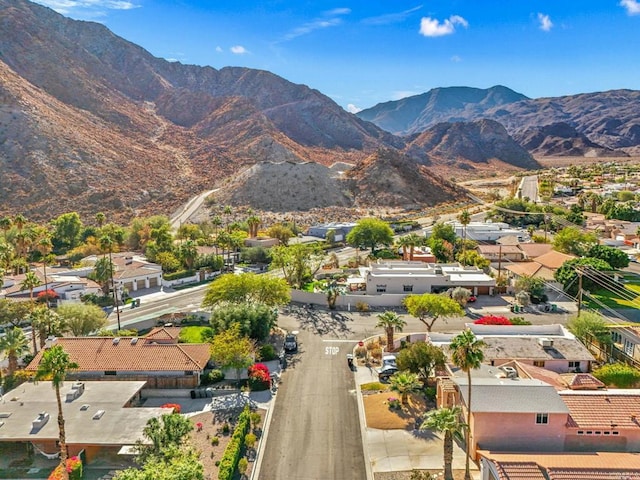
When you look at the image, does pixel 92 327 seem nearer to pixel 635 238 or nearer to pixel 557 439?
pixel 557 439

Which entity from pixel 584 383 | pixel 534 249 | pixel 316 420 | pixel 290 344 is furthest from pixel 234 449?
pixel 534 249

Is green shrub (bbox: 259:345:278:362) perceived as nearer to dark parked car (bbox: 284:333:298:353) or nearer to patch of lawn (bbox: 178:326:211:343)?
dark parked car (bbox: 284:333:298:353)

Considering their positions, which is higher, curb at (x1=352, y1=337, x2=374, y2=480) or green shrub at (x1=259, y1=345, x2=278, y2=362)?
green shrub at (x1=259, y1=345, x2=278, y2=362)

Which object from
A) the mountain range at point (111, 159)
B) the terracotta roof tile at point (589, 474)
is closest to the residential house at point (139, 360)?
the terracotta roof tile at point (589, 474)

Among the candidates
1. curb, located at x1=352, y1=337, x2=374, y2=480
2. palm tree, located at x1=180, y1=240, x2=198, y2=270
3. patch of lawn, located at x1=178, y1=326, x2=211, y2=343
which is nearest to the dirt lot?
curb, located at x1=352, y1=337, x2=374, y2=480

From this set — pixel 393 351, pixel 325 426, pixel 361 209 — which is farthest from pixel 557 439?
pixel 361 209

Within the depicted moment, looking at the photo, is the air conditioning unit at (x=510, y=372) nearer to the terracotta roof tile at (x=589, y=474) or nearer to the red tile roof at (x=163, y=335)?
the terracotta roof tile at (x=589, y=474)
